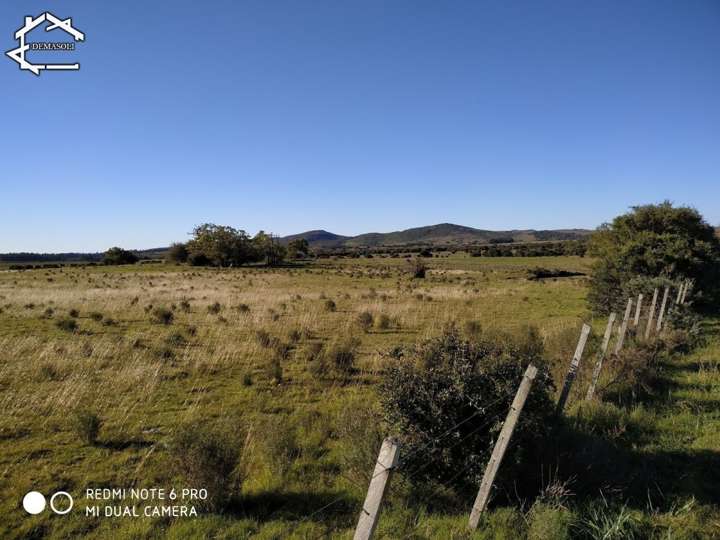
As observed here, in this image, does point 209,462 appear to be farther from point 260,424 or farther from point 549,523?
point 549,523

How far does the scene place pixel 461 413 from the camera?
491 cm

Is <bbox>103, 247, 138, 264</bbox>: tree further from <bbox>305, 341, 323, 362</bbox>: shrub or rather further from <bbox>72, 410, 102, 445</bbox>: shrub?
<bbox>72, 410, 102, 445</bbox>: shrub

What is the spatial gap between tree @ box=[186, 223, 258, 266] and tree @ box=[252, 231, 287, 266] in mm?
1412

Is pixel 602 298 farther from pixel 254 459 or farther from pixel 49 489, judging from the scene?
pixel 49 489

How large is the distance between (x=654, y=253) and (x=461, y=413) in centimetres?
2193

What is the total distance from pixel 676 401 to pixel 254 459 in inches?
318

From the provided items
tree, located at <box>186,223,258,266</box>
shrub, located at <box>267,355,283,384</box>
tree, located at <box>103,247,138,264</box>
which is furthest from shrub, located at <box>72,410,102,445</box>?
tree, located at <box>103,247,138,264</box>

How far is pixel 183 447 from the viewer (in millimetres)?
5234

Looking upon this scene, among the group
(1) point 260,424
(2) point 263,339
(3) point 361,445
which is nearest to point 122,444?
(1) point 260,424

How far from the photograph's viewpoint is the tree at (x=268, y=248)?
3150 inches

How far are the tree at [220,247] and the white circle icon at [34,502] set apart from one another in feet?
238

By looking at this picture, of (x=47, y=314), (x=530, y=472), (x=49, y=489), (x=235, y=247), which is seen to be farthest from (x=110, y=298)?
(x=235, y=247)

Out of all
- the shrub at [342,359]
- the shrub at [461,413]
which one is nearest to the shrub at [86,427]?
the shrub at [461,413]

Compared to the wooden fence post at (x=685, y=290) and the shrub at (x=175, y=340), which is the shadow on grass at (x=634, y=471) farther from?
the wooden fence post at (x=685, y=290)
